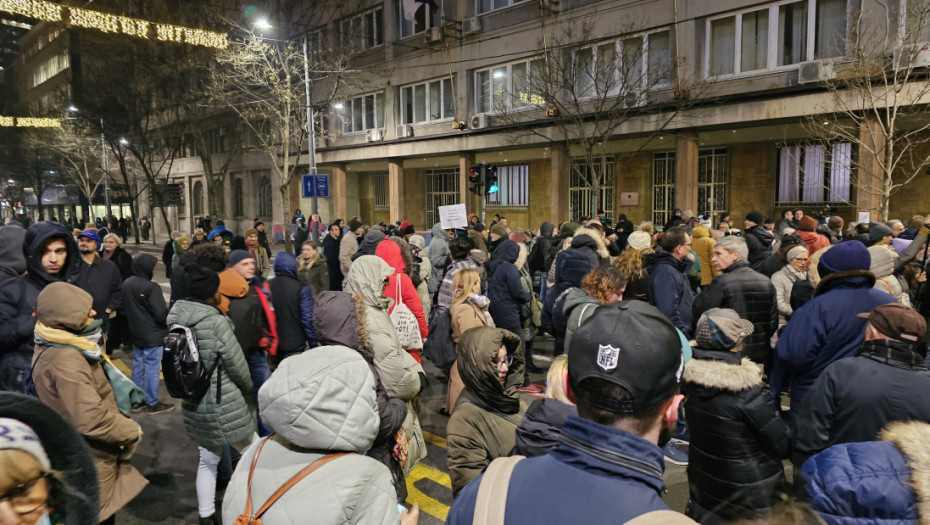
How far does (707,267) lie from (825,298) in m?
5.04

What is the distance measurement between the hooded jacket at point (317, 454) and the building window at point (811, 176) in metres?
21.5

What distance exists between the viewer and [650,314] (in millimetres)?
1563

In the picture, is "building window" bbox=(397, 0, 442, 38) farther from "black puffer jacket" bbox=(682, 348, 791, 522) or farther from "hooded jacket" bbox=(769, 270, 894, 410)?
"black puffer jacket" bbox=(682, 348, 791, 522)

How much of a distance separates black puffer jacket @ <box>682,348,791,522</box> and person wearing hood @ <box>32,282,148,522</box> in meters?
3.41

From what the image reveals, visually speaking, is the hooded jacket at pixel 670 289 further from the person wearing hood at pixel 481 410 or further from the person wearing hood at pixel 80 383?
the person wearing hood at pixel 80 383

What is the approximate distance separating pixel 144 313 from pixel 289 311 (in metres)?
2.49

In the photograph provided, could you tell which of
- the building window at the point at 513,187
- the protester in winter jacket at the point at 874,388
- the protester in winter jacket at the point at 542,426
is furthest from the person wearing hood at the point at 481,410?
the building window at the point at 513,187

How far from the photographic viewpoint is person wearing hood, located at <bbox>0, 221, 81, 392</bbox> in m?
3.71

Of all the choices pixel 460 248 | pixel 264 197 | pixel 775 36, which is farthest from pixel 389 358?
pixel 264 197

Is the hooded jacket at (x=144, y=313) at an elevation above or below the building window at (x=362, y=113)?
below

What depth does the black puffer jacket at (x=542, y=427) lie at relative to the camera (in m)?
2.31

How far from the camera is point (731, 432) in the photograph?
3.17 m

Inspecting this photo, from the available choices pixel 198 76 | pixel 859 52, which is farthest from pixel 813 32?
pixel 198 76

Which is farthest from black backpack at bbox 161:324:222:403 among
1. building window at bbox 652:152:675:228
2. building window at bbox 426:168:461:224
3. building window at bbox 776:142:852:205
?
building window at bbox 426:168:461:224
